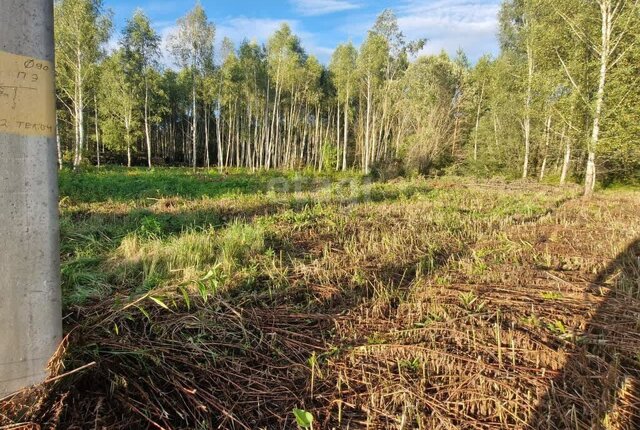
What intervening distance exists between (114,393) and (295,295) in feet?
5.42

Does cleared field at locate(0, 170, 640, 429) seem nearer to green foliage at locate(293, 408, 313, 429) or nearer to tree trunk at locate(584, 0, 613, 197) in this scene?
green foliage at locate(293, 408, 313, 429)

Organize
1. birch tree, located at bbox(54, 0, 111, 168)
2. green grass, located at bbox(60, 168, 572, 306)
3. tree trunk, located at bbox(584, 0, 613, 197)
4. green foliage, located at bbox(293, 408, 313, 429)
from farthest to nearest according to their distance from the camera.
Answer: birch tree, located at bbox(54, 0, 111, 168)
tree trunk, located at bbox(584, 0, 613, 197)
green grass, located at bbox(60, 168, 572, 306)
green foliage, located at bbox(293, 408, 313, 429)

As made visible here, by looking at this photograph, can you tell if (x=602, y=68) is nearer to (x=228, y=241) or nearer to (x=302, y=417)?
(x=228, y=241)

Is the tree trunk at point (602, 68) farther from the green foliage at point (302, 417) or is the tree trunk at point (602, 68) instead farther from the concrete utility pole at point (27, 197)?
the concrete utility pole at point (27, 197)

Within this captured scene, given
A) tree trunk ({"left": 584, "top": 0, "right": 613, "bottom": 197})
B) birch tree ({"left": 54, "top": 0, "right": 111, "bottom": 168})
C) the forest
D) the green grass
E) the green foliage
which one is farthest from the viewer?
birch tree ({"left": 54, "top": 0, "right": 111, "bottom": 168})

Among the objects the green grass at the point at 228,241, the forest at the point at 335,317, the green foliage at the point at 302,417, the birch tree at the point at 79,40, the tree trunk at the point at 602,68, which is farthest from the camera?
the birch tree at the point at 79,40

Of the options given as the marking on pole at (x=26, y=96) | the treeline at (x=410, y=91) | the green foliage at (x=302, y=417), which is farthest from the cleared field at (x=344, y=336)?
the treeline at (x=410, y=91)

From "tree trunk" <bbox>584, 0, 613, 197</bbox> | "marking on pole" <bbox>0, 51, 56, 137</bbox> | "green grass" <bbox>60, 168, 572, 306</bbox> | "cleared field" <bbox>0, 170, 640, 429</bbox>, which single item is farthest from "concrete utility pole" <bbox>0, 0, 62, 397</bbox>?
"tree trunk" <bbox>584, 0, 613, 197</bbox>

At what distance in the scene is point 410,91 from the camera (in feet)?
94.6

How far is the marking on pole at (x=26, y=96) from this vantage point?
1531mm

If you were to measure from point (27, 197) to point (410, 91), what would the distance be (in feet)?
98.3

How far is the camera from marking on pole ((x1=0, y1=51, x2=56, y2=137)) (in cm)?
153

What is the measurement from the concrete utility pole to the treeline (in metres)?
16.8

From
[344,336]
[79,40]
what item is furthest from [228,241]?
[79,40]
